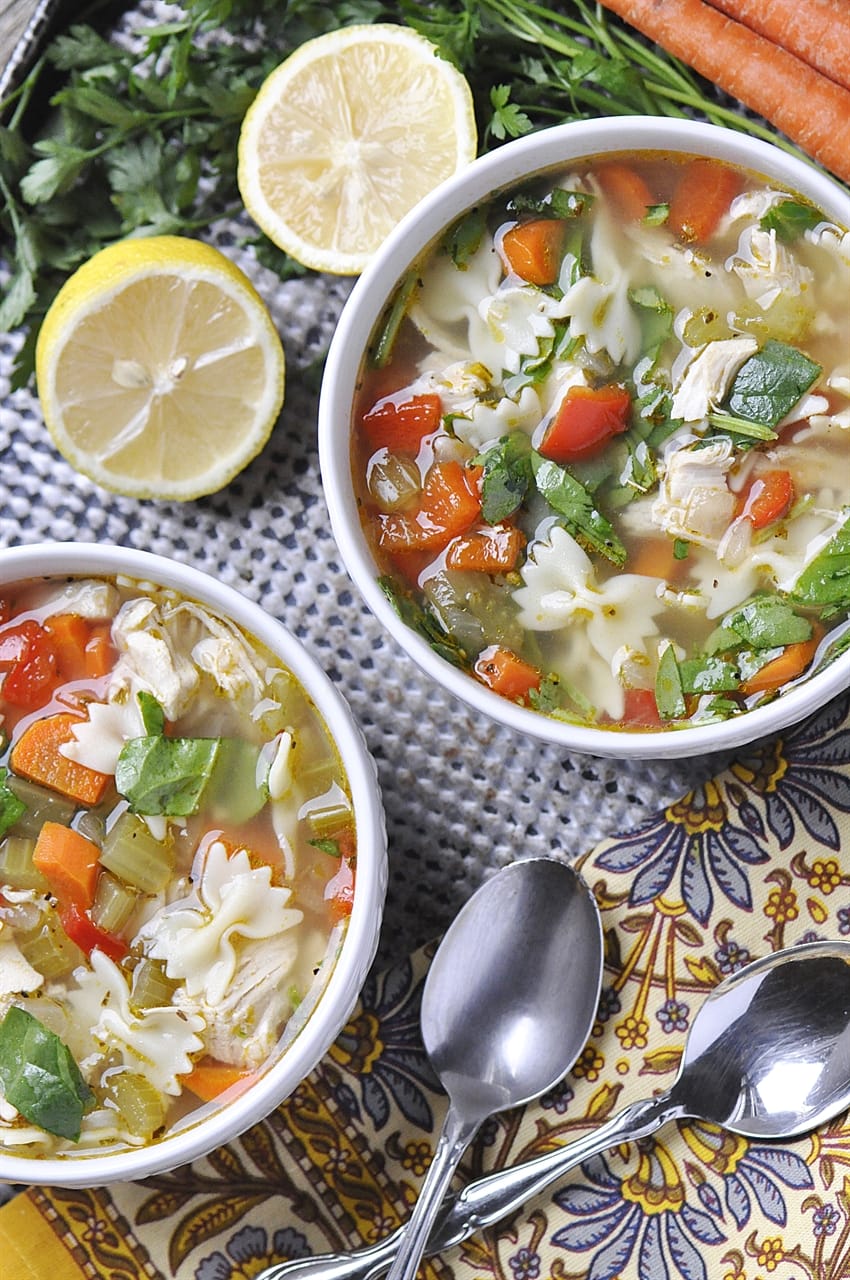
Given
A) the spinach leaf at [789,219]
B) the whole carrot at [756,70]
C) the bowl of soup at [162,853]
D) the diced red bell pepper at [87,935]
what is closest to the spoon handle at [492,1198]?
the bowl of soup at [162,853]

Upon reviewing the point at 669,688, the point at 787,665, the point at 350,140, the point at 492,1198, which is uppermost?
the point at 350,140

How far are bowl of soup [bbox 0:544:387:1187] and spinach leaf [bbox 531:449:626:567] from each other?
0.56m

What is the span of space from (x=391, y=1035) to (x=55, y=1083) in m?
0.77

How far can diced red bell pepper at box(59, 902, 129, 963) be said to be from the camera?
274 cm

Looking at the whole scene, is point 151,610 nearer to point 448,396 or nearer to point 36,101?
point 448,396

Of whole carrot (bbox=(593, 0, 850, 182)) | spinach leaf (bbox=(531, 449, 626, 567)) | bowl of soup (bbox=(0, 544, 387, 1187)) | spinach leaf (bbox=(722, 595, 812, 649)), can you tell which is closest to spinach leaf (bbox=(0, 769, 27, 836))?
bowl of soup (bbox=(0, 544, 387, 1187))

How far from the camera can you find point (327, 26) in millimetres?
3150

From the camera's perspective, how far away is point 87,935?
2738 mm

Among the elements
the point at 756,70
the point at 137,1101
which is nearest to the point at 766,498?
the point at 756,70

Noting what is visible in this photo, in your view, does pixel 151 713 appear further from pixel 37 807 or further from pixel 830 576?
pixel 830 576

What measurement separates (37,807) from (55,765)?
0.10 meters

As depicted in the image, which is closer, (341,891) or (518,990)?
(341,891)

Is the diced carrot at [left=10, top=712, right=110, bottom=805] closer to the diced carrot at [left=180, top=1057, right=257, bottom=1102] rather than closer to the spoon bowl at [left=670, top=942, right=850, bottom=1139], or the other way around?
the diced carrot at [left=180, top=1057, right=257, bottom=1102]

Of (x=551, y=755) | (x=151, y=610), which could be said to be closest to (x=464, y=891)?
(x=551, y=755)
